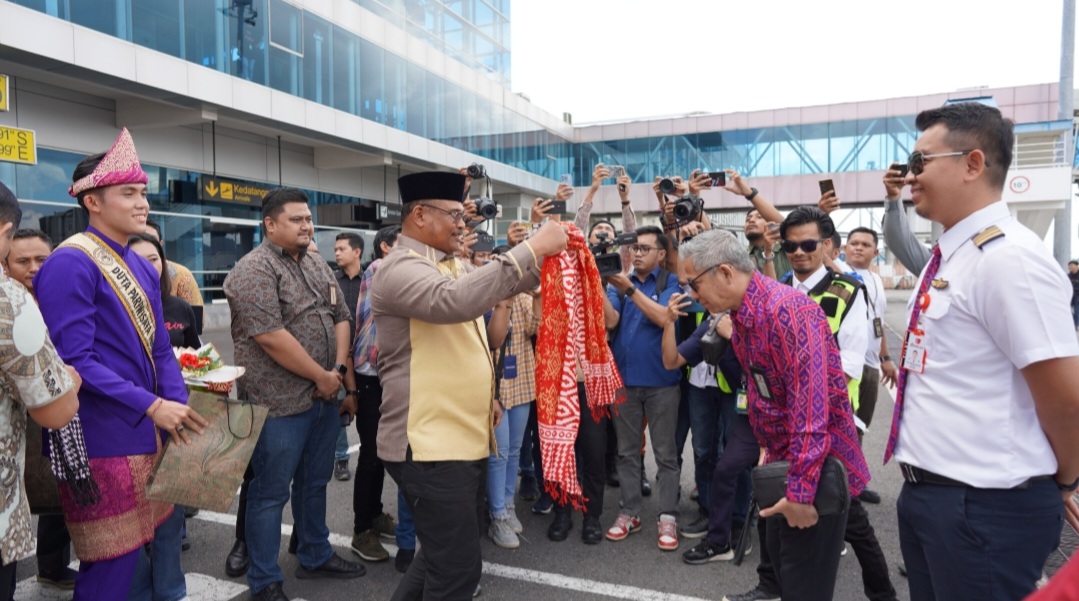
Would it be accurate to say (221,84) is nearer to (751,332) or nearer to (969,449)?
(751,332)

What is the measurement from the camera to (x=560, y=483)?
9.05 ft

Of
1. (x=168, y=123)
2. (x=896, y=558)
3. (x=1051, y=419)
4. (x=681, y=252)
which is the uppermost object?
(x=168, y=123)

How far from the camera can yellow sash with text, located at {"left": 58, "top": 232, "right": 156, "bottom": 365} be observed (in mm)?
2564

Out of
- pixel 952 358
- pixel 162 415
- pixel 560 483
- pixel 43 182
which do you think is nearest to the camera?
pixel 952 358

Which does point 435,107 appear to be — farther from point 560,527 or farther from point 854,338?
Result: point 854,338

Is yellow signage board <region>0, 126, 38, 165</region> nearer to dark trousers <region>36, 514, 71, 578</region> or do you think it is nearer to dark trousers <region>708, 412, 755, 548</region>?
dark trousers <region>36, 514, 71, 578</region>

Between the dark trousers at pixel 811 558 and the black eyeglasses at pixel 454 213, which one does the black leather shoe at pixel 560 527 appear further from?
the black eyeglasses at pixel 454 213

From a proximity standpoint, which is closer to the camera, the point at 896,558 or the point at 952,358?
the point at 952,358

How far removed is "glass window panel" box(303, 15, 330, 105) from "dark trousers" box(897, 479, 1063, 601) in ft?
59.0

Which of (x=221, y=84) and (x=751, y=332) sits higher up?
(x=221, y=84)

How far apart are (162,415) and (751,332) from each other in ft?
7.52

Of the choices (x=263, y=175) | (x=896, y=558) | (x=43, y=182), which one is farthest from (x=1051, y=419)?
(x=263, y=175)

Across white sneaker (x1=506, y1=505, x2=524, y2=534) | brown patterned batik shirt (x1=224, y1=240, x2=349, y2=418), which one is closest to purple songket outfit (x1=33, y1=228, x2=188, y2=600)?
brown patterned batik shirt (x1=224, y1=240, x2=349, y2=418)

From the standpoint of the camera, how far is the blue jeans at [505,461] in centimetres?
433
